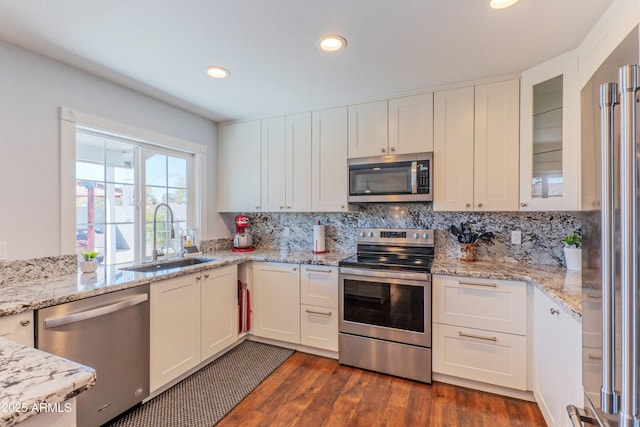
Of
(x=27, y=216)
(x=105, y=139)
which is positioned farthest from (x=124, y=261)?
(x=105, y=139)

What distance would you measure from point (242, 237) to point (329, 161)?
1.31 meters

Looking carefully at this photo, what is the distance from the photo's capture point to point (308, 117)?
3105mm

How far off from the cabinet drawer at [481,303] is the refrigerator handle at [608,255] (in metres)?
1.48

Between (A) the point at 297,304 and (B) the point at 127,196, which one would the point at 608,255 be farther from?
(B) the point at 127,196

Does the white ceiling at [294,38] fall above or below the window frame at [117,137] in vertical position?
above

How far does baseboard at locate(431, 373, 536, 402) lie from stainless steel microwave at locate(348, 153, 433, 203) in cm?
140

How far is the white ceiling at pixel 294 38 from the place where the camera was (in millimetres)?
1553

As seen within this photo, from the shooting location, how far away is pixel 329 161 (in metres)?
3.01

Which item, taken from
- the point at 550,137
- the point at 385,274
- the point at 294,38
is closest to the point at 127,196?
the point at 294,38

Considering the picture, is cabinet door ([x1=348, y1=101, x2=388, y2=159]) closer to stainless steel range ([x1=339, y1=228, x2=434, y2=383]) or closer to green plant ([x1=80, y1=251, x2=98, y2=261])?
stainless steel range ([x1=339, y1=228, x2=434, y2=383])

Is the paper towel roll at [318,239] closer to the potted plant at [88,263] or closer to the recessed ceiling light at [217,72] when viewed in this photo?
the recessed ceiling light at [217,72]

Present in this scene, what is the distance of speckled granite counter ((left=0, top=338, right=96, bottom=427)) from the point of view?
597mm

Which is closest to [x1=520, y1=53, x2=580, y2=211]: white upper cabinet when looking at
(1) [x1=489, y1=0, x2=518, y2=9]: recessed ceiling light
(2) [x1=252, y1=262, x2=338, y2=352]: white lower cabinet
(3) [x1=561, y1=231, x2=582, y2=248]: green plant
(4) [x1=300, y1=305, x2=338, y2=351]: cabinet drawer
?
(3) [x1=561, y1=231, x2=582, y2=248]: green plant

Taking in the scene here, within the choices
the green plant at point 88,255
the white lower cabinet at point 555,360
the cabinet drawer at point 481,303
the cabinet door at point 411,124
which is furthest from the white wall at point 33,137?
the white lower cabinet at point 555,360
